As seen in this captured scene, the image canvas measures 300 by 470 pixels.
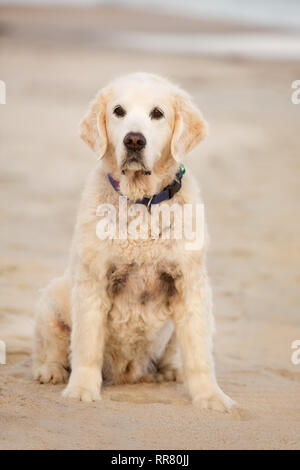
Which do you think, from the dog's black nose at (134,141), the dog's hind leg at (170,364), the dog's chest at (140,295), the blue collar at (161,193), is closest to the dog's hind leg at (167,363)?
the dog's hind leg at (170,364)

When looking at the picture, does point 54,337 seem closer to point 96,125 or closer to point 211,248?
point 96,125

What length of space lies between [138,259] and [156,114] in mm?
859

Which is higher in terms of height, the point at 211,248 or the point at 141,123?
the point at 211,248

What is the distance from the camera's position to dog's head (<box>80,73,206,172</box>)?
445 cm

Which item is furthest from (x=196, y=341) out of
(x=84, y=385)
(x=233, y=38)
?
(x=233, y=38)

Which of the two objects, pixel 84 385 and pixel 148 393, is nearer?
pixel 84 385

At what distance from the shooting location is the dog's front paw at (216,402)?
4453 mm

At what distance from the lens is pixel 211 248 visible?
9078mm

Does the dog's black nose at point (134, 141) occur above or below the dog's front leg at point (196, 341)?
above

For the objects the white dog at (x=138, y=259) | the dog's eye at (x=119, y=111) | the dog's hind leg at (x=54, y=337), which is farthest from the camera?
the dog's hind leg at (x=54, y=337)

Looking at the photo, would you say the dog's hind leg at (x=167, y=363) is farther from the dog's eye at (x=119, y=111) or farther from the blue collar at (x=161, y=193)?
the dog's eye at (x=119, y=111)

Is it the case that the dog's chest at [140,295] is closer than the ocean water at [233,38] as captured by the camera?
Yes

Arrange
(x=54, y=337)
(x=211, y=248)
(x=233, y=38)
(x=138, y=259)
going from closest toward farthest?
(x=138, y=259)
(x=54, y=337)
(x=211, y=248)
(x=233, y=38)
